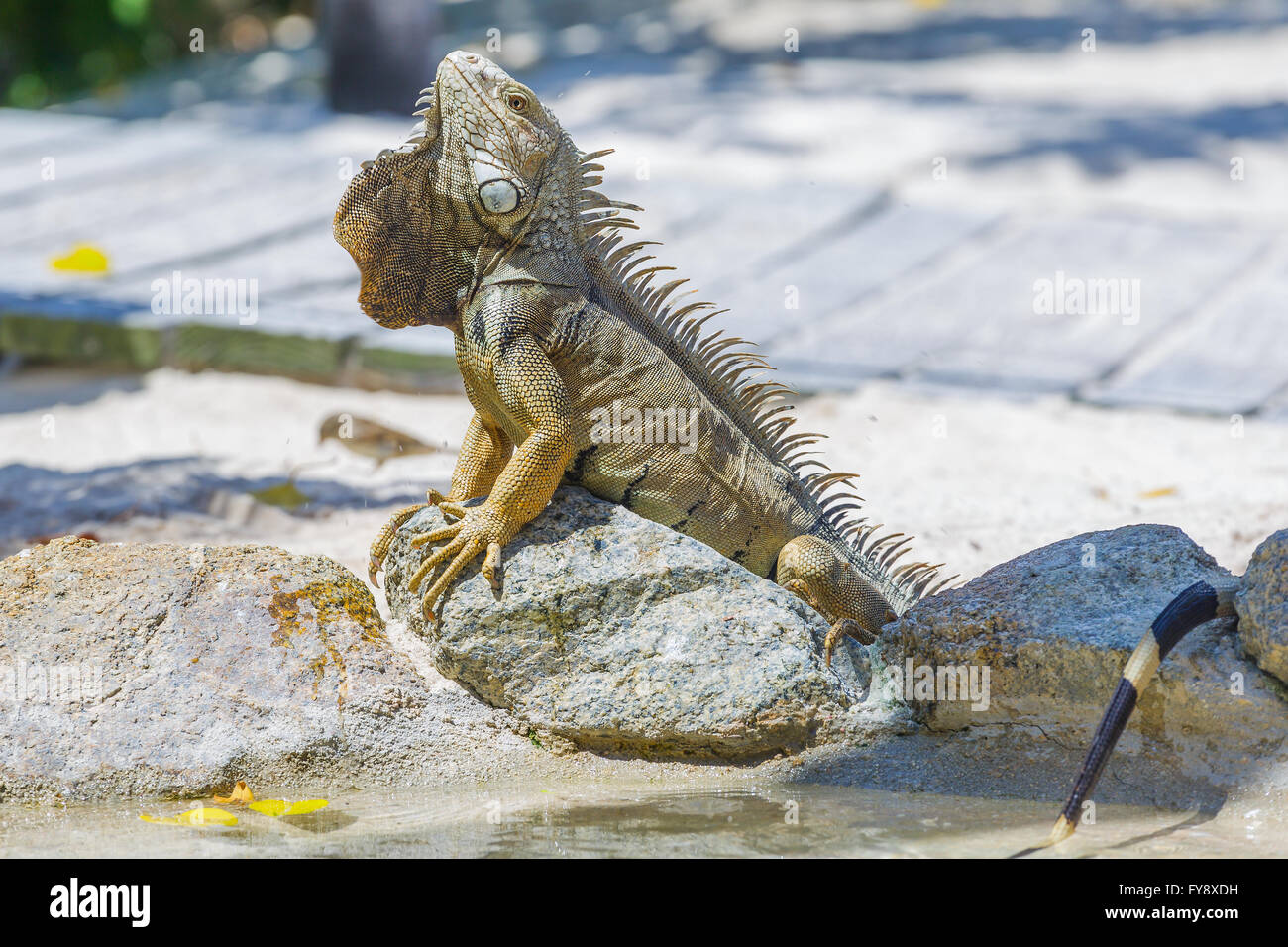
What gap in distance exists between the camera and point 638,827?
352 cm

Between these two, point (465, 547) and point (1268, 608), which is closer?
point (1268, 608)

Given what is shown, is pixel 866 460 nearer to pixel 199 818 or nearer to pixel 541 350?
pixel 541 350

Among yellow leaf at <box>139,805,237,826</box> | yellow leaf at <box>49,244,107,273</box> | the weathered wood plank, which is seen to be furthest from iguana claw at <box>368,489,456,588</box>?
yellow leaf at <box>49,244,107,273</box>

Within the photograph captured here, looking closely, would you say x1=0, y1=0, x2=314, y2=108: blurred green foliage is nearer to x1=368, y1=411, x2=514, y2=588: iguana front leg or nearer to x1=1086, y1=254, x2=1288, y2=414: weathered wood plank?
x1=1086, y1=254, x2=1288, y2=414: weathered wood plank

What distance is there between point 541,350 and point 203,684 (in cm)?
128

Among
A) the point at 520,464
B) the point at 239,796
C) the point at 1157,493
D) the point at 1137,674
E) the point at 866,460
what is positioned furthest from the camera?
the point at 866,460

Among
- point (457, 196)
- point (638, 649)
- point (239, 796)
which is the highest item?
point (457, 196)

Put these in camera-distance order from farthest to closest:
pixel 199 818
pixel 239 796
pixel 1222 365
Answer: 1. pixel 1222 365
2. pixel 239 796
3. pixel 199 818

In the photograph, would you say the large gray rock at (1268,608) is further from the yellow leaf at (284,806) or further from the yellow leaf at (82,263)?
the yellow leaf at (82,263)

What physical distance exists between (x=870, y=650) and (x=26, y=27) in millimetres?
16086

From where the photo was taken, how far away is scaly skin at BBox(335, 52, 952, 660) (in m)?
3.91

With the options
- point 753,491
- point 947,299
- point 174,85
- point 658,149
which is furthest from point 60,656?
point 174,85

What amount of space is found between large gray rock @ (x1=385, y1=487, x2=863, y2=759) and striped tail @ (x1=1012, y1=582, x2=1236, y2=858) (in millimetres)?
767

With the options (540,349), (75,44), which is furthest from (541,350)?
(75,44)
